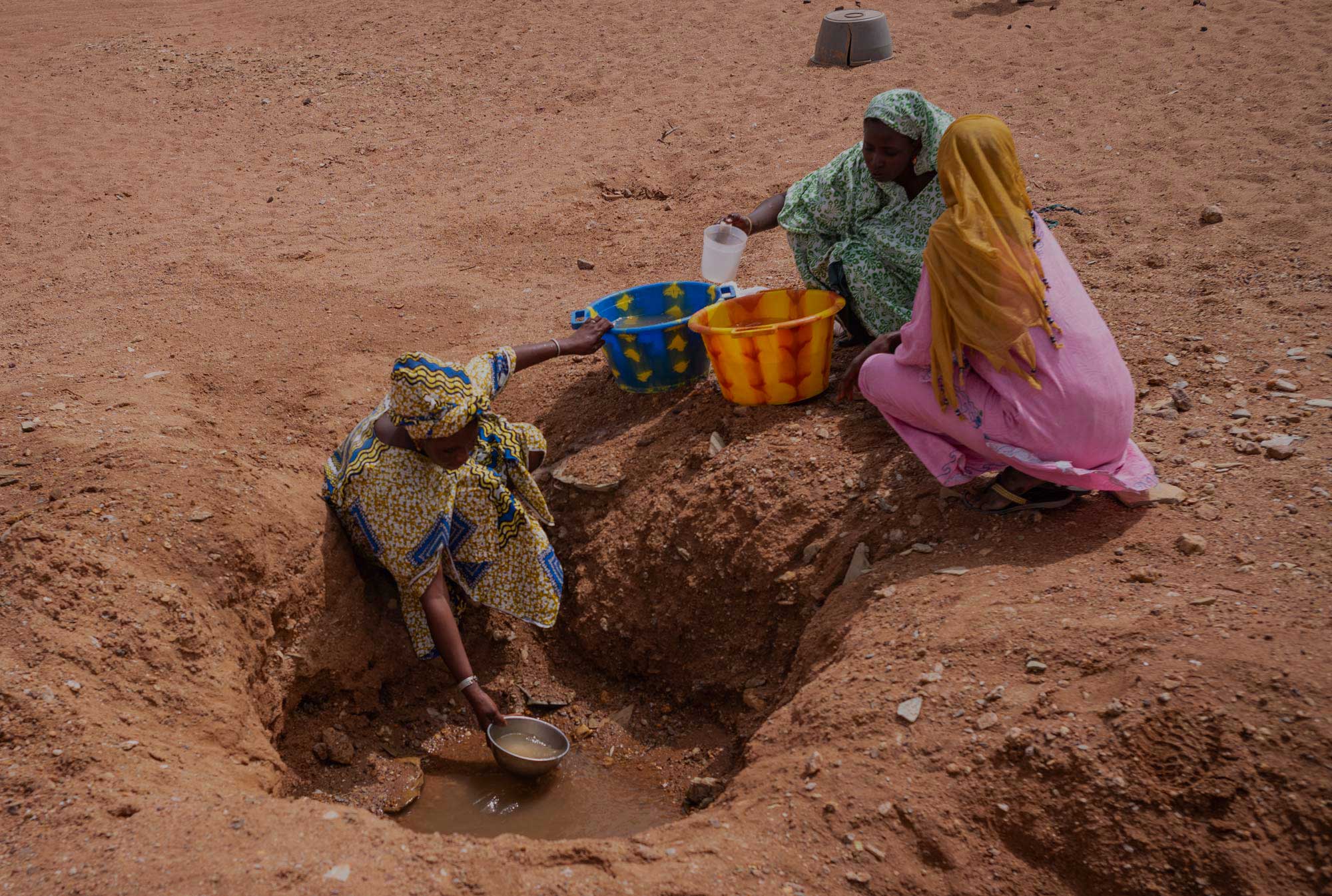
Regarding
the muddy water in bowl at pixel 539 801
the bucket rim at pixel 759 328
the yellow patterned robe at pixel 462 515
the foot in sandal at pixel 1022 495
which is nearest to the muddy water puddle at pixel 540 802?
the muddy water in bowl at pixel 539 801

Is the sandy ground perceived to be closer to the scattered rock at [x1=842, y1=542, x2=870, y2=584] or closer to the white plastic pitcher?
the scattered rock at [x1=842, y1=542, x2=870, y2=584]

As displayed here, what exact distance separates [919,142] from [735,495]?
4.41 ft

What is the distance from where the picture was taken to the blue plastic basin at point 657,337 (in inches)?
141

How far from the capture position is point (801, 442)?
331 cm

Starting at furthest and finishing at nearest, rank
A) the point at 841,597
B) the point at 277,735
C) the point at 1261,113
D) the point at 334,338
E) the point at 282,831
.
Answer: the point at 1261,113 < the point at 334,338 < the point at 277,735 < the point at 841,597 < the point at 282,831

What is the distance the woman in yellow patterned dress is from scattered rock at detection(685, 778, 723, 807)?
24.5 inches

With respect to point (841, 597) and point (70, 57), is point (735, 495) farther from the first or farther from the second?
point (70, 57)

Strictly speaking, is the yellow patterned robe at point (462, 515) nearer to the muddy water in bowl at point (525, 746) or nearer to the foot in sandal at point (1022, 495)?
the muddy water in bowl at point (525, 746)

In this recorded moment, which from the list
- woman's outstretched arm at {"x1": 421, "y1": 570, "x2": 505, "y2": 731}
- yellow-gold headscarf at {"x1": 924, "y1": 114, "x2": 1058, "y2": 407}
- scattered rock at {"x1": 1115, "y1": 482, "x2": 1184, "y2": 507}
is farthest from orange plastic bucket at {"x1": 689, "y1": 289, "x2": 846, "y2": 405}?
woman's outstretched arm at {"x1": 421, "y1": 570, "x2": 505, "y2": 731}

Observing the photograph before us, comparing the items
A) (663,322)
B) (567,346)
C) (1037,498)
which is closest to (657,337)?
(567,346)

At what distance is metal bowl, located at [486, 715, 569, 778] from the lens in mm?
2945

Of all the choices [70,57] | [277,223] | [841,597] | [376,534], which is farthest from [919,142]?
[70,57]

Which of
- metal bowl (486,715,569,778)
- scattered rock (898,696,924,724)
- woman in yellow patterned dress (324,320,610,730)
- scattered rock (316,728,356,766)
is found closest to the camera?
scattered rock (898,696,924,724)

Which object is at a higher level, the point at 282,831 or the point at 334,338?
the point at 334,338
